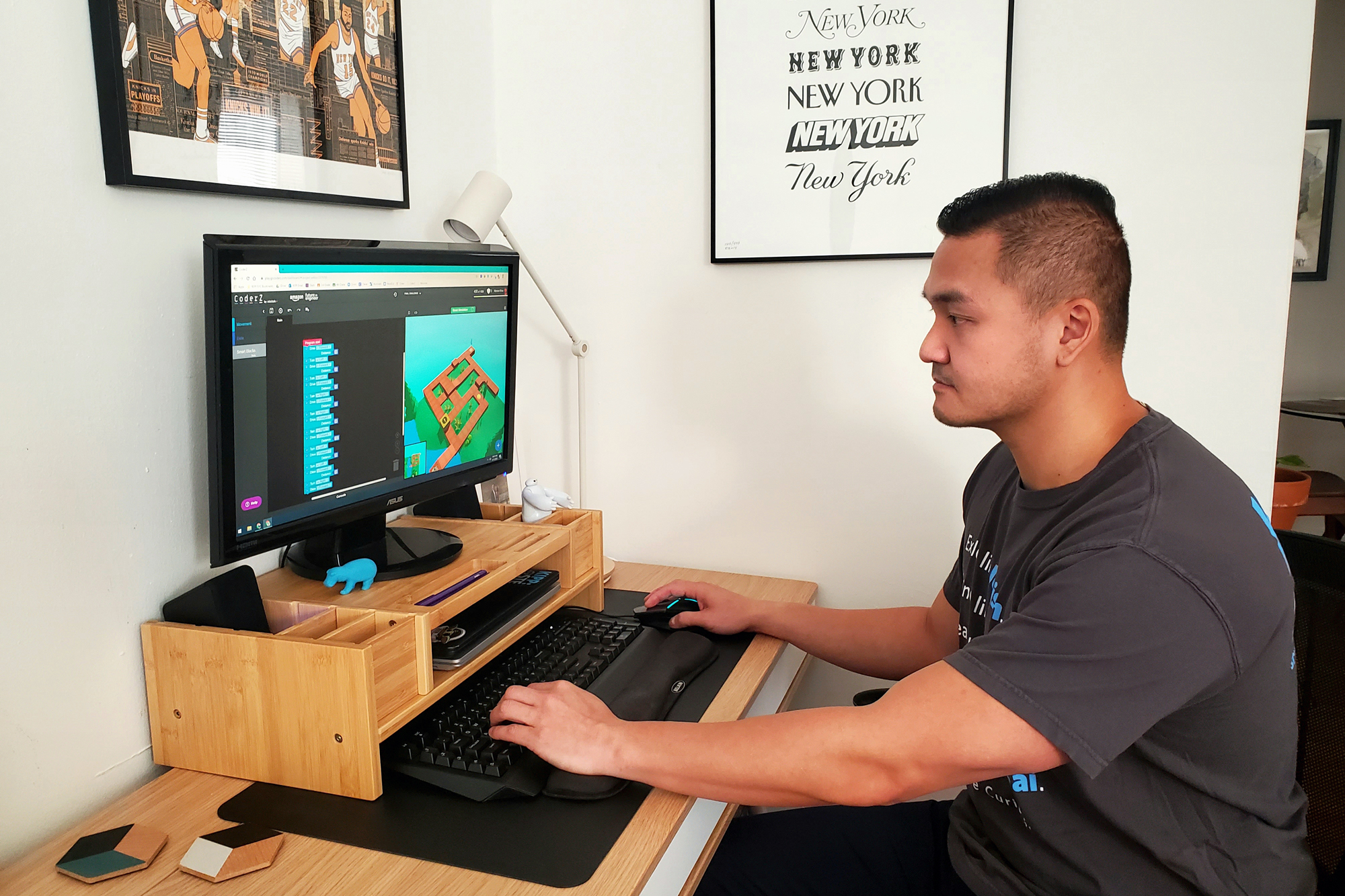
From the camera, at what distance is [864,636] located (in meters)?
1.52

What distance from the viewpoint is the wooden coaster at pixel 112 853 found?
93cm

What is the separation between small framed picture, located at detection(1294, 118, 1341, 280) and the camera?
13.3 feet

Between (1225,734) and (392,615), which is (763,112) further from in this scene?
(1225,734)

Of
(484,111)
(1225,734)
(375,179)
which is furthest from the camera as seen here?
(484,111)

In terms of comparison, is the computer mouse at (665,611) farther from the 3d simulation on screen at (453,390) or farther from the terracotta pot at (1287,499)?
the terracotta pot at (1287,499)

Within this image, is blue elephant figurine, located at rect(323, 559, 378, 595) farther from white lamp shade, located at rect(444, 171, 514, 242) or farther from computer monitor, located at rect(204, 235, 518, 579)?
white lamp shade, located at rect(444, 171, 514, 242)

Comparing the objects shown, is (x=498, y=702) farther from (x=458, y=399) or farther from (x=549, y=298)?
(x=549, y=298)

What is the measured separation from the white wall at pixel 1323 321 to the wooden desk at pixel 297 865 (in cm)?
427

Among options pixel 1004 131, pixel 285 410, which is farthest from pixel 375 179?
pixel 1004 131

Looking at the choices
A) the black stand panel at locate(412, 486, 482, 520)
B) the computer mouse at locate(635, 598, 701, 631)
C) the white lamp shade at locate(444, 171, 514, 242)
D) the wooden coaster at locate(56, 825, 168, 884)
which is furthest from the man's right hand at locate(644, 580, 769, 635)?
the wooden coaster at locate(56, 825, 168, 884)

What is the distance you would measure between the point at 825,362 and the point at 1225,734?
40.6 inches

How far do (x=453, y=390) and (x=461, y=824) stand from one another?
0.72m

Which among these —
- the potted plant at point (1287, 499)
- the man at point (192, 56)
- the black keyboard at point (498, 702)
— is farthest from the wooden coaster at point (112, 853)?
the potted plant at point (1287, 499)

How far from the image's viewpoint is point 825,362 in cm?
185
